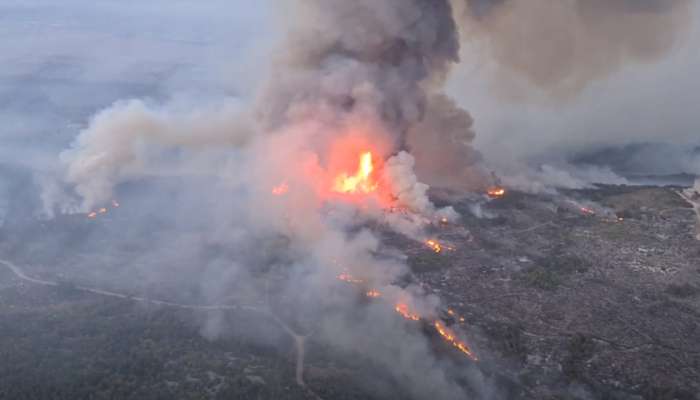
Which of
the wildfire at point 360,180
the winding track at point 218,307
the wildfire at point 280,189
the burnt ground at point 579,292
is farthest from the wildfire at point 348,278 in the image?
the wildfire at point 280,189

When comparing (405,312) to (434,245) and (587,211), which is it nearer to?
(434,245)

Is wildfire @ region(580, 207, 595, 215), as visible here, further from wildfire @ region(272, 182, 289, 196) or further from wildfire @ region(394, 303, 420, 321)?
wildfire @ region(272, 182, 289, 196)

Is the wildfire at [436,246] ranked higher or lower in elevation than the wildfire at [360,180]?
lower

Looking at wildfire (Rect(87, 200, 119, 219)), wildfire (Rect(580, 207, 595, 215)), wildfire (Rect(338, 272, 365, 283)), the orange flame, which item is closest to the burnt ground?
the orange flame

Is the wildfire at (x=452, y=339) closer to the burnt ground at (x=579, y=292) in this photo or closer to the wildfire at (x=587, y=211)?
the burnt ground at (x=579, y=292)

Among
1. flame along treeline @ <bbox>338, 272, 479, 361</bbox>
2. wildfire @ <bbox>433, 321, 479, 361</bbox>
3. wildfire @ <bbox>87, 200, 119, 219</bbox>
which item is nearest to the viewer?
wildfire @ <bbox>433, 321, 479, 361</bbox>

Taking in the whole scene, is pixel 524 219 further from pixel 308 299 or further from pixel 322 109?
pixel 308 299

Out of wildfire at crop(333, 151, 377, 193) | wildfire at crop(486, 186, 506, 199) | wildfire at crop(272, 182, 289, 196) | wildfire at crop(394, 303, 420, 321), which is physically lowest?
wildfire at crop(394, 303, 420, 321)
